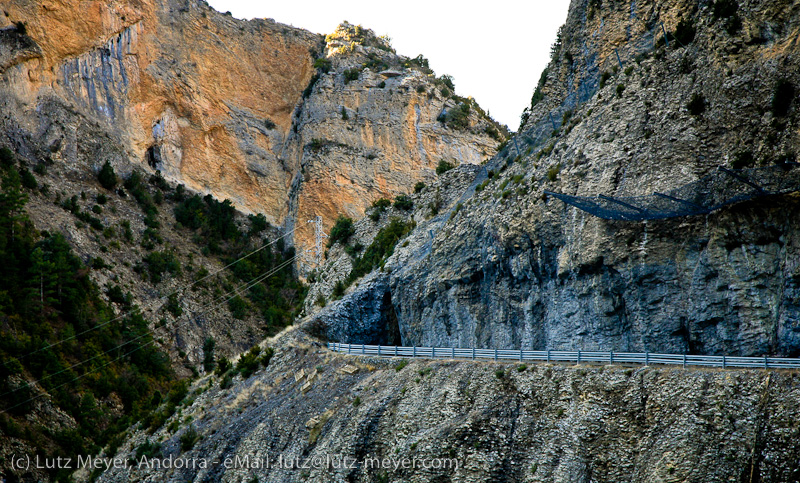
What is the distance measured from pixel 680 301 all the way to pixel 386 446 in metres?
11.2

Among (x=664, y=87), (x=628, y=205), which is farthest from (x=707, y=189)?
(x=664, y=87)

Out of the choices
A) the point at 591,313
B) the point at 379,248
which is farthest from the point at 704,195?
the point at 379,248

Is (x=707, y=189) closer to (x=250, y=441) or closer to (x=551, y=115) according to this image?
(x=551, y=115)

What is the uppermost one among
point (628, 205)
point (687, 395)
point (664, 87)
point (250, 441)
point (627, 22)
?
point (627, 22)

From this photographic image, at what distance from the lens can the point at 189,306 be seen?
6272 centimetres

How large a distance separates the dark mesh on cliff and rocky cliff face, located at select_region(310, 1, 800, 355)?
0.52 metres

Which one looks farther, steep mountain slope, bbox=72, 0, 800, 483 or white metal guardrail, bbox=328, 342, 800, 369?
steep mountain slope, bbox=72, 0, 800, 483

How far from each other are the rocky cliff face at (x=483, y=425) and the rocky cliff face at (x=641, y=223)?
10.8 feet

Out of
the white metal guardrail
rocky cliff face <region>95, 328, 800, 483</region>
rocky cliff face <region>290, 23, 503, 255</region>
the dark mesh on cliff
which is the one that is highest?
rocky cliff face <region>290, 23, 503, 255</region>

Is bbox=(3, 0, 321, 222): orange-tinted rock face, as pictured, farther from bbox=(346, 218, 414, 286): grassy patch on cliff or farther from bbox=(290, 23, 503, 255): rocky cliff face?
bbox=(346, 218, 414, 286): grassy patch on cliff

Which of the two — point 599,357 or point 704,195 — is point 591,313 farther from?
point 704,195

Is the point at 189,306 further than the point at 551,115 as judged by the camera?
Yes

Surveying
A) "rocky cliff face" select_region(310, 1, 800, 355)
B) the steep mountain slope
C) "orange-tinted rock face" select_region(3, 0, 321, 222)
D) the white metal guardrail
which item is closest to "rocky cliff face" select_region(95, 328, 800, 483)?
the steep mountain slope

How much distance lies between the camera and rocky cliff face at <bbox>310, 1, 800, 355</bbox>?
2230 cm
